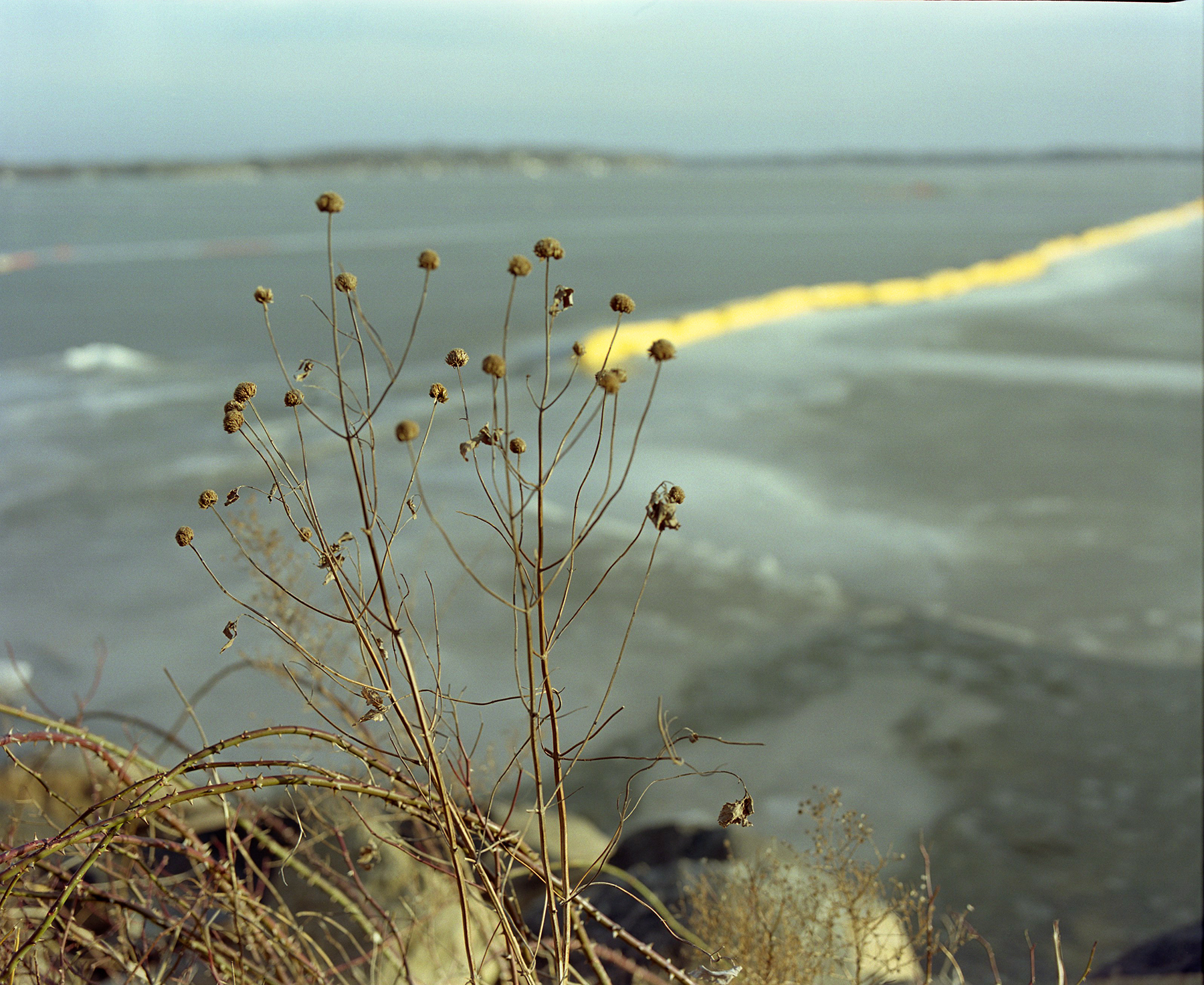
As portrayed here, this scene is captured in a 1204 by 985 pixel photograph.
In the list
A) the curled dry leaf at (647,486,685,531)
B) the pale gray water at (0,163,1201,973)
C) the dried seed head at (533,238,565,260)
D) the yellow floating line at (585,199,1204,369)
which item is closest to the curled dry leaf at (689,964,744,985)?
the curled dry leaf at (647,486,685,531)

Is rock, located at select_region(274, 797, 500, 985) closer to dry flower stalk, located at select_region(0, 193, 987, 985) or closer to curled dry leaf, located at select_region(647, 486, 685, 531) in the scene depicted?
dry flower stalk, located at select_region(0, 193, 987, 985)

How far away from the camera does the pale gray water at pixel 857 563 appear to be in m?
4.14

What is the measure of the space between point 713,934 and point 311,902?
1670 millimetres

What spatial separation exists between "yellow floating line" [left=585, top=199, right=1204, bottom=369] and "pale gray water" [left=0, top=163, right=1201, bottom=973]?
604 millimetres

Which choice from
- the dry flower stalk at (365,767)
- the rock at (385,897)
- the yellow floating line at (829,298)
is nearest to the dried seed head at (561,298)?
the dry flower stalk at (365,767)

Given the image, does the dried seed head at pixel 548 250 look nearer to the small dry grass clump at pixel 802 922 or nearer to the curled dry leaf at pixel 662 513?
the curled dry leaf at pixel 662 513

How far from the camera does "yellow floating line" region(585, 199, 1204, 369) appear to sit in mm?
13438

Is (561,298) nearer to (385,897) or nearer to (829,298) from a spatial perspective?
(385,897)

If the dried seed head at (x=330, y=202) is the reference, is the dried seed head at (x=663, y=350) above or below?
below

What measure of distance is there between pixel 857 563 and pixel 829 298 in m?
12.3

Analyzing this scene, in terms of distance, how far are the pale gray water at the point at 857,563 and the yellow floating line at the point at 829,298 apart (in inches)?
23.8

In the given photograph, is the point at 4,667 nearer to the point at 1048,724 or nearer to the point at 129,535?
the point at 129,535

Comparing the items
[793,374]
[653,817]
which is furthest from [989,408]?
Answer: [653,817]

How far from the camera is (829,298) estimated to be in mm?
17875
